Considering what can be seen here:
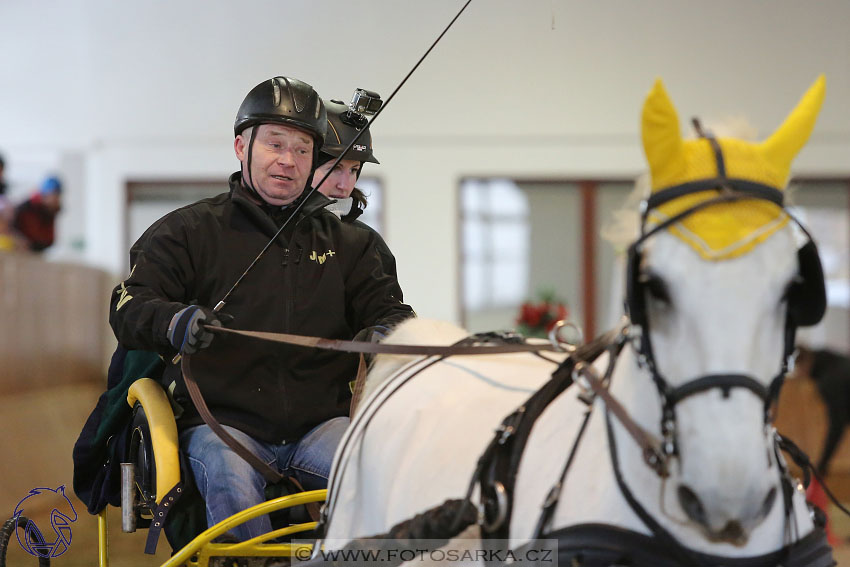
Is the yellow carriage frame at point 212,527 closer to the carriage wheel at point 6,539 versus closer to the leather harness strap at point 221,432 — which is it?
the leather harness strap at point 221,432

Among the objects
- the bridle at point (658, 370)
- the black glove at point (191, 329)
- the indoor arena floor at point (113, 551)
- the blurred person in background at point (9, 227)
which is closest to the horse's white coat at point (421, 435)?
the bridle at point (658, 370)

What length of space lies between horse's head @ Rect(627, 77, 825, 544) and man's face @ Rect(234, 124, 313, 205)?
146 cm

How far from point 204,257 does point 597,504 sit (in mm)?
1431

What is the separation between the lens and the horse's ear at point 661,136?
4.20 feet

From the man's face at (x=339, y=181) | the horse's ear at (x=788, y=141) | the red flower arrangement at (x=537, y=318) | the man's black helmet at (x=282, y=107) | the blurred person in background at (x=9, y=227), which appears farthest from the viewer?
the blurred person in background at (x=9, y=227)

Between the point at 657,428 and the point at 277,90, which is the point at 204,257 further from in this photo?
the point at 657,428

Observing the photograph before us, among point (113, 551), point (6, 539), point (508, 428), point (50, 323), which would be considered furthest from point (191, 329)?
point (50, 323)

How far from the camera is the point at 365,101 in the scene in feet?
10.3

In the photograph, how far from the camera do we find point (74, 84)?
892 cm

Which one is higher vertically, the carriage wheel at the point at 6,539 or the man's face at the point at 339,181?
the man's face at the point at 339,181

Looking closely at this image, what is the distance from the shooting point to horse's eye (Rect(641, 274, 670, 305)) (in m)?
1.26

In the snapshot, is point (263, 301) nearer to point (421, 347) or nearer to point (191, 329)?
point (191, 329)

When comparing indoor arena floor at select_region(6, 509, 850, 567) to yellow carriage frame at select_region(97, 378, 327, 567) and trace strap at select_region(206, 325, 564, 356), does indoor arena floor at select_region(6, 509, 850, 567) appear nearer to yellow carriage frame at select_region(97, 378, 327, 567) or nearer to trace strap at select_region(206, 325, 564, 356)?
yellow carriage frame at select_region(97, 378, 327, 567)

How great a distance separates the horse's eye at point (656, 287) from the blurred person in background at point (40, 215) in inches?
314
